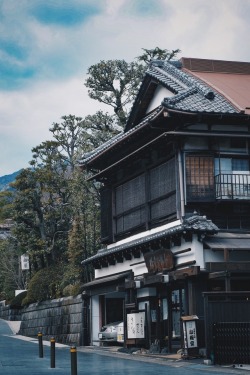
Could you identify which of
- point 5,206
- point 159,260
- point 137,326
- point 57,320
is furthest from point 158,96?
point 5,206

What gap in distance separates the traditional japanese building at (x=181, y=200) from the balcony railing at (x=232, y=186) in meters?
0.04

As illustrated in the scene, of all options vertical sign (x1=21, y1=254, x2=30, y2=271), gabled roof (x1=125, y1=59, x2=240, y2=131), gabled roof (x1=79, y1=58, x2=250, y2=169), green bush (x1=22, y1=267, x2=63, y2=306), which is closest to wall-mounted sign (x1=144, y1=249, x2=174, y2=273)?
gabled roof (x1=79, y1=58, x2=250, y2=169)

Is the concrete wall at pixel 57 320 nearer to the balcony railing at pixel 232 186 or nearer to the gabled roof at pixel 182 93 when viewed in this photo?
the gabled roof at pixel 182 93

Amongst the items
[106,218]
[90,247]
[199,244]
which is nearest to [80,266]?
[90,247]

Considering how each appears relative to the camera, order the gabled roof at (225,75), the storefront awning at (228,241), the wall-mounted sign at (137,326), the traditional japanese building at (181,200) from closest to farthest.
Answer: the storefront awning at (228,241) → the traditional japanese building at (181,200) → the wall-mounted sign at (137,326) → the gabled roof at (225,75)

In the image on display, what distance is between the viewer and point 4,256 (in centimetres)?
6278

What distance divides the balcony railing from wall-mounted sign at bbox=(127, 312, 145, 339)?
6.28 metres

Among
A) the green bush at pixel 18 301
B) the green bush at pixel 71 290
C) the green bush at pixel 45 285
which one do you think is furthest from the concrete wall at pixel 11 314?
the green bush at pixel 71 290

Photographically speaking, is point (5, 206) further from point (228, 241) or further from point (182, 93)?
point (228, 241)

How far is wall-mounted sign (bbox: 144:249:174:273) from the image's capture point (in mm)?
27953

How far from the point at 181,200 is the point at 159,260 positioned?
2726 mm

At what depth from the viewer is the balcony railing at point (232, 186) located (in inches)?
1117

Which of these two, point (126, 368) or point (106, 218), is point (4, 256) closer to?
point (106, 218)

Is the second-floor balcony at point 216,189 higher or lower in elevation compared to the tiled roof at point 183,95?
lower
